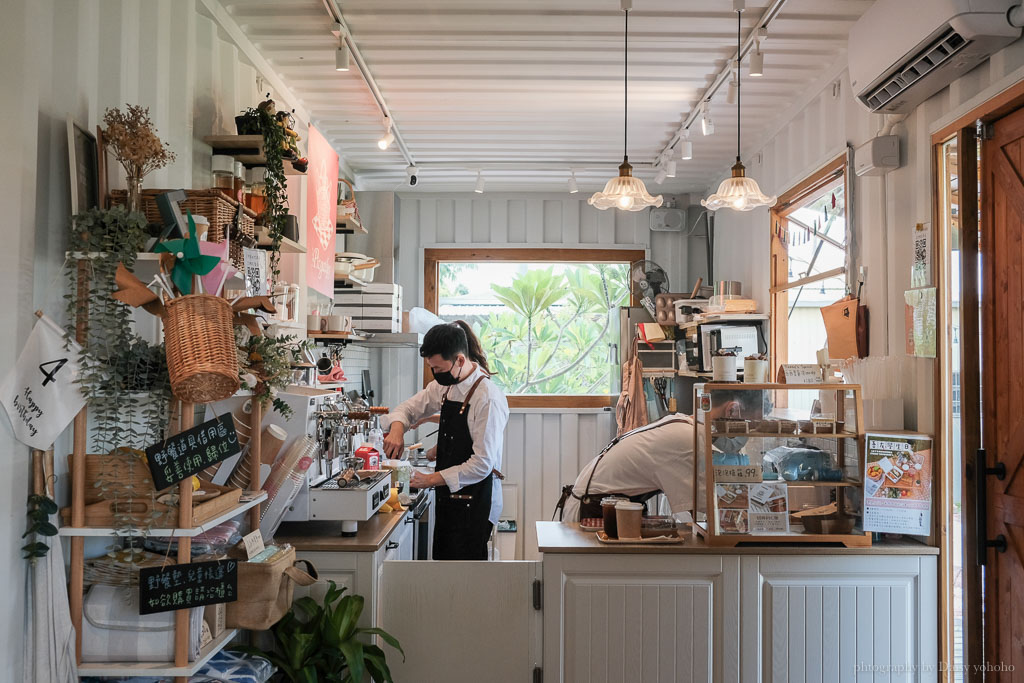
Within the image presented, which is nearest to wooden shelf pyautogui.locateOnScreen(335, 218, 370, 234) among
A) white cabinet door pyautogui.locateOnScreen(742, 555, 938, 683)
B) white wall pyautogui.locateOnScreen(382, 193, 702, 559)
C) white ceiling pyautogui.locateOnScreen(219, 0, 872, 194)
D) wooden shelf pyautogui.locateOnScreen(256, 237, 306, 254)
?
white ceiling pyautogui.locateOnScreen(219, 0, 872, 194)

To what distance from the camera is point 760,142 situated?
5.37 metres

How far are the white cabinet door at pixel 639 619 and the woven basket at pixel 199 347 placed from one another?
154 centimetres

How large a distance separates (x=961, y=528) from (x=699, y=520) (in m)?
0.99

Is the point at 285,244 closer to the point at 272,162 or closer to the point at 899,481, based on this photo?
the point at 272,162

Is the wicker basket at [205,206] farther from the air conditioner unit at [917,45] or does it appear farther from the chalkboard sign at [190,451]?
the air conditioner unit at [917,45]

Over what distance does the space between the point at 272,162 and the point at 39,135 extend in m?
1.24

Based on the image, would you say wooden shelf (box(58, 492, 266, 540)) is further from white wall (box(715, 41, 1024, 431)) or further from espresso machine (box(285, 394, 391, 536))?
white wall (box(715, 41, 1024, 431))

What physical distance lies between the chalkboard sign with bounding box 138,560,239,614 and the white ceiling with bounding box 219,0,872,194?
2468 mm

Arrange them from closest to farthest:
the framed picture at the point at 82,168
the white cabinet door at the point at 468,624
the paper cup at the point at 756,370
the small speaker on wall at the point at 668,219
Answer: the framed picture at the point at 82,168 → the white cabinet door at the point at 468,624 → the paper cup at the point at 756,370 → the small speaker on wall at the point at 668,219

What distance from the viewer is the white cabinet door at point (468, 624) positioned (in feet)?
10.3

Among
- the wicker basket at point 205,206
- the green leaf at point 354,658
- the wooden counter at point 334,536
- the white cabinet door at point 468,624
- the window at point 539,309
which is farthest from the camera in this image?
the window at point 539,309

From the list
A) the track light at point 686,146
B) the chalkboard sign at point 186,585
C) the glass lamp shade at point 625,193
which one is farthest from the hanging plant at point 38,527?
the track light at point 686,146

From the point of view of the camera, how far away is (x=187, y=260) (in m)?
2.24

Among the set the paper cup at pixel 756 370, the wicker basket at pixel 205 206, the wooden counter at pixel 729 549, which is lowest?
the wooden counter at pixel 729 549
